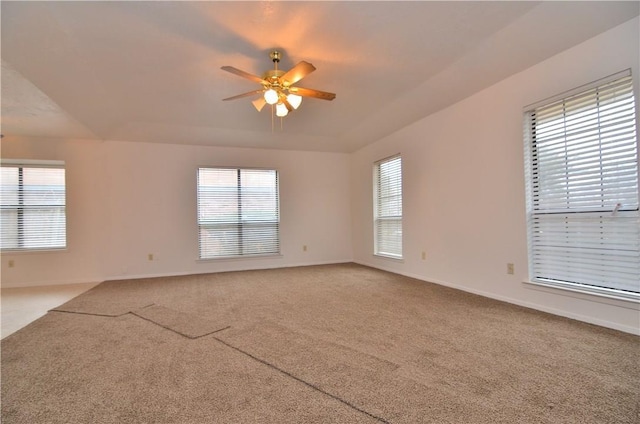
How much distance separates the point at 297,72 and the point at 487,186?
8.25ft

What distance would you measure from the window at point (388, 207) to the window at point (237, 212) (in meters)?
1.98

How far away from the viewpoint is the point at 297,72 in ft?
9.14

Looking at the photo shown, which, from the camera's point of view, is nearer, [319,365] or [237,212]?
[319,365]

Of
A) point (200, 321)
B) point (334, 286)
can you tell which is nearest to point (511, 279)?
point (334, 286)

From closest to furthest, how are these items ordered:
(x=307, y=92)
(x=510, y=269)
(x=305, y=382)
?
1. (x=305, y=382)
2. (x=307, y=92)
3. (x=510, y=269)

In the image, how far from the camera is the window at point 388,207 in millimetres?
5324

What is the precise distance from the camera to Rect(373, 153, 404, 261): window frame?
5.27 m

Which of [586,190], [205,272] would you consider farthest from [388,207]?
[205,272]

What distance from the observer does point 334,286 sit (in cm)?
440

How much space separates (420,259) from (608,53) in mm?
3088

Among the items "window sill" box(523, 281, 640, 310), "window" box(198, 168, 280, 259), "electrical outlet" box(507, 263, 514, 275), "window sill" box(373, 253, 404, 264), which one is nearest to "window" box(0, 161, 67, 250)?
"window" box(198, 168, 280, 259)

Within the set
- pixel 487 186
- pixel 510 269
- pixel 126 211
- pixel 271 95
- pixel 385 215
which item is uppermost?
pixel 271 95

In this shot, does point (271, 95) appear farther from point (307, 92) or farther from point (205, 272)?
point (205, 272)

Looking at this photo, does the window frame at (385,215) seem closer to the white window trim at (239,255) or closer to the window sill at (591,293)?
the white window trim at (239,255)
